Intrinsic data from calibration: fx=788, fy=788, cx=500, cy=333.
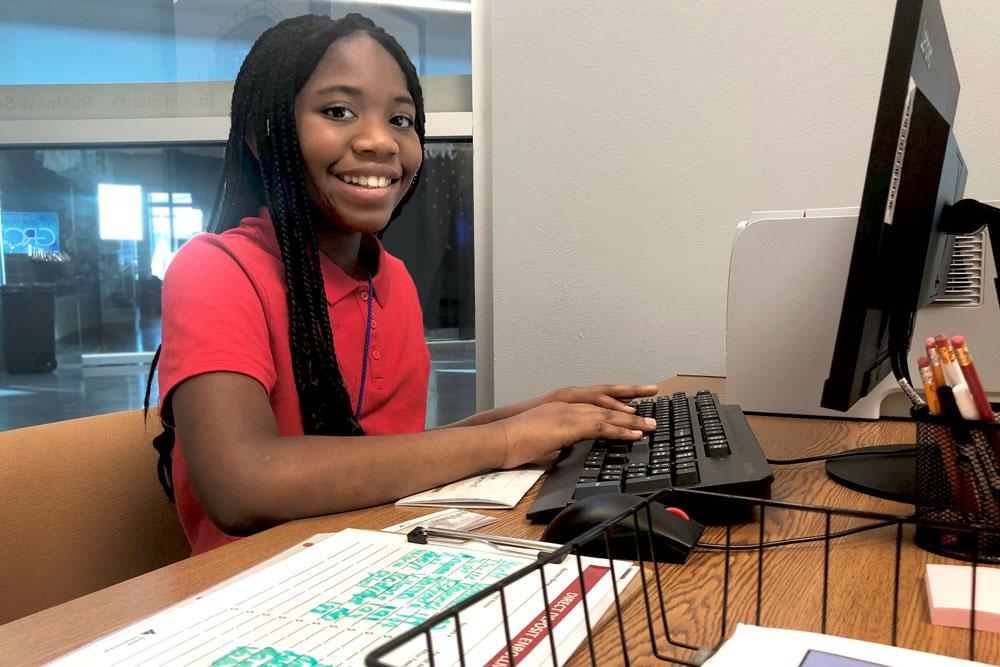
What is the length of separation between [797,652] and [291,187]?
2.64 feet

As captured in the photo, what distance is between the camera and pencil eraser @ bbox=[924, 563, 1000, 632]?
420 millimetres

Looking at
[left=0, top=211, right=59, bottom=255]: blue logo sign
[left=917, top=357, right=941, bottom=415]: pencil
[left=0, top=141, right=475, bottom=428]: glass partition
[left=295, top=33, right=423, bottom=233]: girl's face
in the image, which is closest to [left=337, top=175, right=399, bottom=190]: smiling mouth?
[left=295, top=33, right=423, bottom=233]: girl's face

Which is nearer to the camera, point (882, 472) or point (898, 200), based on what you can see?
point (898, 200)

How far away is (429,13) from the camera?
2156 mm

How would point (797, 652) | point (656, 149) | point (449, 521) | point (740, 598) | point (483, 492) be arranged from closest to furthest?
point (797, 652) < point (740, 598) < point (449, 521) < point (483, 492) < point (656, 149)

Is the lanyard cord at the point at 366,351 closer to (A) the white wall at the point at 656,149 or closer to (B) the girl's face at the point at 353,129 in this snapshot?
(B) the girl's face at the point at 353,129

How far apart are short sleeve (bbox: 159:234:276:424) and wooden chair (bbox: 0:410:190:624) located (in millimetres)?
114

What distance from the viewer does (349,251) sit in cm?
111

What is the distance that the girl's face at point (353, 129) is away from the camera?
3.22ft

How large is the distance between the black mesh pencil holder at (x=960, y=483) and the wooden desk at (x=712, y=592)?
0.09 feet

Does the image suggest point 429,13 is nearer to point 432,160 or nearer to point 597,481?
point 432,160

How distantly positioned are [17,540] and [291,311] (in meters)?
0.35

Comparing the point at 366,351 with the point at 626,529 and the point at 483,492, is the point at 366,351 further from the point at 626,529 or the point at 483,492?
the point at 626,529

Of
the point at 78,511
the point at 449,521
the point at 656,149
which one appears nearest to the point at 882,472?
the point at 449,521
